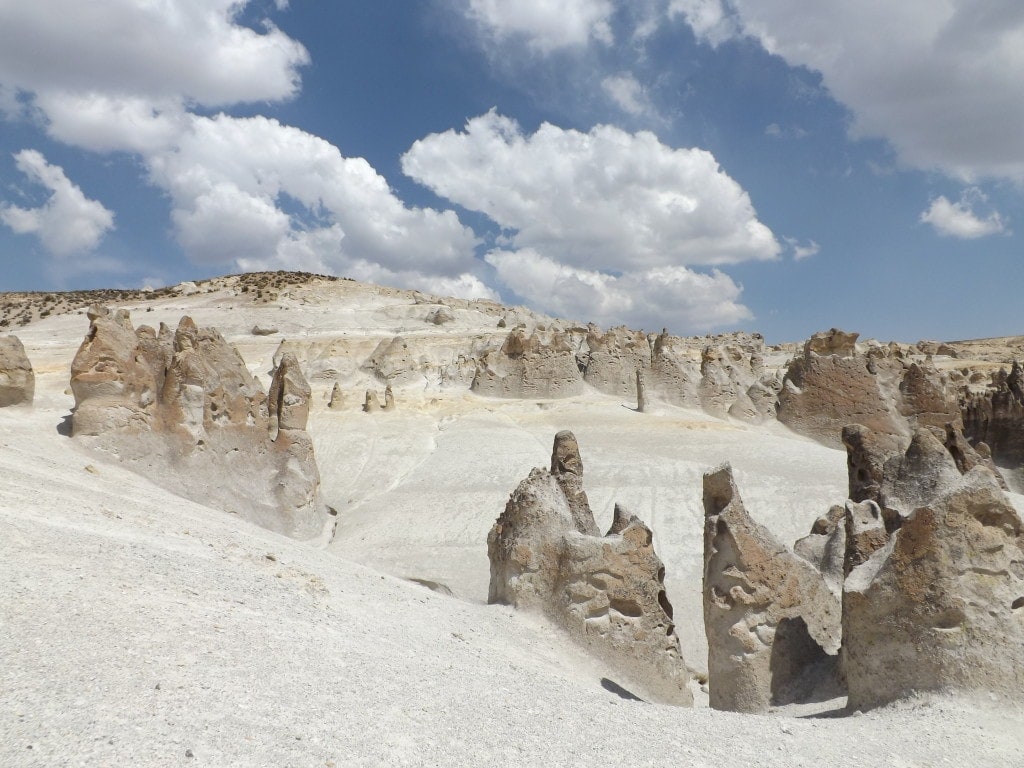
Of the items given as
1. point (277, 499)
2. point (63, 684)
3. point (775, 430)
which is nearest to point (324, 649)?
point (63, 684)

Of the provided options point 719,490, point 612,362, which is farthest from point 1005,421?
point 719,490

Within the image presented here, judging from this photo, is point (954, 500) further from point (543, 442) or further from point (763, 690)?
point (543, 442)

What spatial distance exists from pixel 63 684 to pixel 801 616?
6.28 metres

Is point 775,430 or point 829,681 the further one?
point 775,430

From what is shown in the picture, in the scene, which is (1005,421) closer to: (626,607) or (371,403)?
(371,403)

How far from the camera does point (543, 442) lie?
70.7ft

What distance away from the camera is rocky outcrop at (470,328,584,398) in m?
26.8

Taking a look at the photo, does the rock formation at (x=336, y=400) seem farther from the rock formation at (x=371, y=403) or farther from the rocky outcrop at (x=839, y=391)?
the rocky outcrop at (x=839, y=391)

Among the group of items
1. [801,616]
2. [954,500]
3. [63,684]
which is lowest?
[801,616]

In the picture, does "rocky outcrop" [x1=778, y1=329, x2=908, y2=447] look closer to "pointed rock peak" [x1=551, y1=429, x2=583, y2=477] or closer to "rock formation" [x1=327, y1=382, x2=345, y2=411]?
"pointed rock peak" [x1=551, y1=429, x2=583, y2=477]

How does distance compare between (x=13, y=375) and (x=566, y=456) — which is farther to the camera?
(x=13, y=375)

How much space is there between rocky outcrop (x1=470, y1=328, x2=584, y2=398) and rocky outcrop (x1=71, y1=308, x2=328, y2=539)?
12.3 meters

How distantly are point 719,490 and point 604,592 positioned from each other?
1.58 m

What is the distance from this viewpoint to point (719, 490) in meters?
7.95
